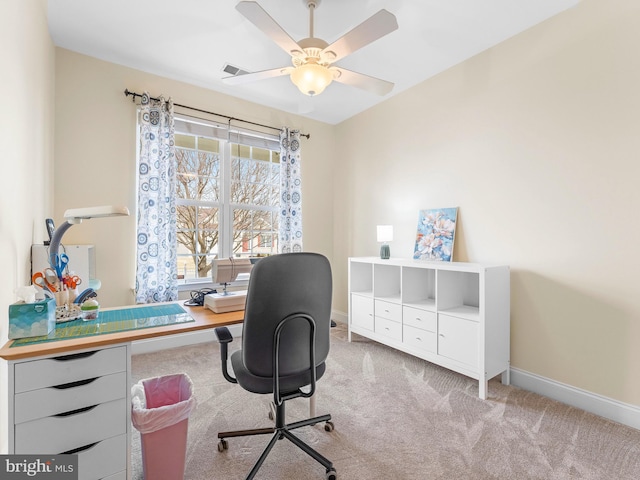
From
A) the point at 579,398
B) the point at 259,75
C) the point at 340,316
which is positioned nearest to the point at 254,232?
the point at 340,316

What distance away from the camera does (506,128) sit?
2.59m

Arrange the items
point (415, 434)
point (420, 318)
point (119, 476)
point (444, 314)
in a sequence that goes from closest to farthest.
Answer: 1. point (119, 476)
2. point (415, 434)
3. point (444, 314)
4. point (420, 318)

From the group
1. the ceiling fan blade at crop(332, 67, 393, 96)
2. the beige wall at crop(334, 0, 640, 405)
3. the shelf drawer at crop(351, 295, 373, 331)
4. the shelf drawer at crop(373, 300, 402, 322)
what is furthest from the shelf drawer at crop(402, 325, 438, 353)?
the ceiling fan blade at crop(332, 67, 393, 96)

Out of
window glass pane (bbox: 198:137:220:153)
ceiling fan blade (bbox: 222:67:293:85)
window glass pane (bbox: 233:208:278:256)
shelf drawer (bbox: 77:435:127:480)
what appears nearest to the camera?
shelf drawer (bbox: 77:435:127:480)

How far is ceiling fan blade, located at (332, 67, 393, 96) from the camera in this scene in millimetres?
2213

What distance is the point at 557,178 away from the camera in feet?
7.50

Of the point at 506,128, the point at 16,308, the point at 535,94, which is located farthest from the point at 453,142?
the point at 16,308

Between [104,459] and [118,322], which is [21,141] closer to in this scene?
[118,322]

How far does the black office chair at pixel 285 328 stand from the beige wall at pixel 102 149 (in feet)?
6.88

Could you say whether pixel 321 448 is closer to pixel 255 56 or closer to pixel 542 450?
pixel 542 450

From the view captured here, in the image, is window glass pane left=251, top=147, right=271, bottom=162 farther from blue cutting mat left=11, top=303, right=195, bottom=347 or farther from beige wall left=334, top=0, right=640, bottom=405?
blue cutting mat left=11, top=303, right=195, bottom=347

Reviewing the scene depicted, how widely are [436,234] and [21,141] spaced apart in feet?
10.7

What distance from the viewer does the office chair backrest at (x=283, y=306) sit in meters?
1.33

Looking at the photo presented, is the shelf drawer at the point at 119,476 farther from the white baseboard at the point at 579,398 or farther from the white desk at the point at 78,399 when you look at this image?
the white baseboard at the point at 579,398
